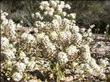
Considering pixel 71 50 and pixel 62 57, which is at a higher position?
pixel 71 50

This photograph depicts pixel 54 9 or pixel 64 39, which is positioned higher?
pixel 54 9

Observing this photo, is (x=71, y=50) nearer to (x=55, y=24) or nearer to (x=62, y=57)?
(x=62, y=57)

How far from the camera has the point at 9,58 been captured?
5.55m

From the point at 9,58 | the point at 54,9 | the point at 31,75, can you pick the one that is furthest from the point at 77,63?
the point at 54,9

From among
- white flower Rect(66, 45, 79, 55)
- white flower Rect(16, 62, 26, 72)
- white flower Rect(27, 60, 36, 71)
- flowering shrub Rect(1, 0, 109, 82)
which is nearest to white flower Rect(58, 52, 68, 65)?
flowering shrub Rect(1, 0, 109, 82)

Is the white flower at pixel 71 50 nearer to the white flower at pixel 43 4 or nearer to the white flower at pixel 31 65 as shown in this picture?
the white flower at pixel 31 65

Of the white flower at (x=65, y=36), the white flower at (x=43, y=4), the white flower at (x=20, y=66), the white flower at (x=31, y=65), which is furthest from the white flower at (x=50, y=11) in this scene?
the white flower at (x=20, y=66)

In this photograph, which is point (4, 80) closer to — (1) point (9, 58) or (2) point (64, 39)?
(1) point (9, 58)

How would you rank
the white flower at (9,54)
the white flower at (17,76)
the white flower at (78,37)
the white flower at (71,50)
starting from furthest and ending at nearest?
the white flower at (78,37)
the white flower at (71,50)
the white flower at (9,54)
the white flower at (17,76)

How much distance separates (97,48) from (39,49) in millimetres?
1658

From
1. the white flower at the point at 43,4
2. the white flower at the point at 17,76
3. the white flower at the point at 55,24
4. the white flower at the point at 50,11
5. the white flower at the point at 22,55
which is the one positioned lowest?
the white flower at the point at 17,76

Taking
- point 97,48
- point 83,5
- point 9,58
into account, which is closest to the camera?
point 9,58

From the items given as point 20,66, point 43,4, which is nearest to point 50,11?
point 43,4

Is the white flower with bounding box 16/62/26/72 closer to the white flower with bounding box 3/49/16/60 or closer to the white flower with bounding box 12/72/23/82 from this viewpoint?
the white flower with bounding box 12/72/23/82
